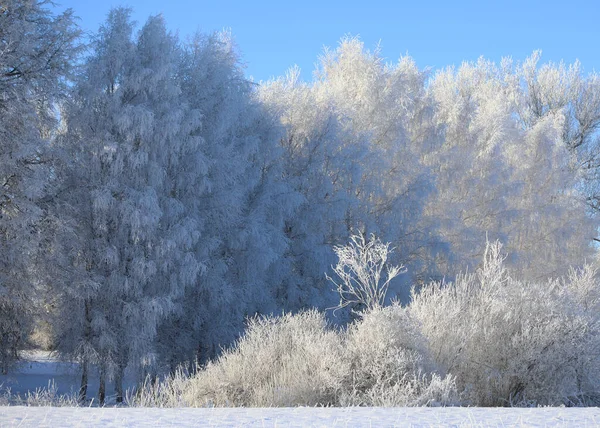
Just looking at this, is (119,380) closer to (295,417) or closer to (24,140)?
(24,140)

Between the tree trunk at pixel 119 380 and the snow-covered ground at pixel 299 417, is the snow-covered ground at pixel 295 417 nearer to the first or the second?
the snow-covered ground at pixel 299 417

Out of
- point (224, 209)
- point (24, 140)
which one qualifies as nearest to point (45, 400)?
point (24, 140)

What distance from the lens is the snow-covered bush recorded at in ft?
33.2

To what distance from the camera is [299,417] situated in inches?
218

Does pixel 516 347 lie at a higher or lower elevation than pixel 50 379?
higher

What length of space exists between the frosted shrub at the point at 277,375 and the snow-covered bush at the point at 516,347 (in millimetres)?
1664

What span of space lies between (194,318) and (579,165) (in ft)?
66.6

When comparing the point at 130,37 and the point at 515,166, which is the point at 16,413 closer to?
the point at 130,37

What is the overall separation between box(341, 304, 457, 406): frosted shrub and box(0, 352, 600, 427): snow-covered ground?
8.52 feet

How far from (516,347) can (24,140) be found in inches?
437

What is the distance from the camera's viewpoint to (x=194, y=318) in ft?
67.5

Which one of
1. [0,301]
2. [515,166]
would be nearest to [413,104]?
[515,166]

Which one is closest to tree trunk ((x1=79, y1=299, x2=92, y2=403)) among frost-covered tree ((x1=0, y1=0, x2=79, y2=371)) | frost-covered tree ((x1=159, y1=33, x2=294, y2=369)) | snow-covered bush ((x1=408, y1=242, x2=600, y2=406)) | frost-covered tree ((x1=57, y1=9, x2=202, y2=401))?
frost-covered tree ((x1=57, y1=9, x2=202, y2=401))

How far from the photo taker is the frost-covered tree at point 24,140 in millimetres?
15594
